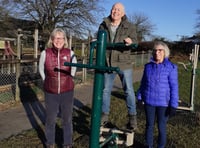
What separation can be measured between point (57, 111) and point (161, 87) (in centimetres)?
133

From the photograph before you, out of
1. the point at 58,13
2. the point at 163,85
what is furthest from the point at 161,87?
the point at 58,13

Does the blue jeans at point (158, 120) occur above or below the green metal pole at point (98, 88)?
below

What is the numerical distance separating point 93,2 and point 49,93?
76.6 feet

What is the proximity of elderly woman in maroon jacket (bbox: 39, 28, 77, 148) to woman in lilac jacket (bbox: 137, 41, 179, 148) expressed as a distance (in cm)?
98

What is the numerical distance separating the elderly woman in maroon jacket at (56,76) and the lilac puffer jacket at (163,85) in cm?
100

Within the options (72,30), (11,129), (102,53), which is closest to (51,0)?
(72,30)

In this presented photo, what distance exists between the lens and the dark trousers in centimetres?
414

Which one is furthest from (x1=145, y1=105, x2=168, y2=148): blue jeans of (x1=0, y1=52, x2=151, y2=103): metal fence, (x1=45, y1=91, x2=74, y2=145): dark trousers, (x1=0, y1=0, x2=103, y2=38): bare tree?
(x1=0, y1=0, x2=103, y2=38): bare tree

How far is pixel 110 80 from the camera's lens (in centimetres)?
463

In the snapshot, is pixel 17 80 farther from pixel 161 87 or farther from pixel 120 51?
pixel 161 87

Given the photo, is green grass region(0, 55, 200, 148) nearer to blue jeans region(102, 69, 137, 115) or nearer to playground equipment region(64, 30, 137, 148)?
blue jeans region(102, 69, 137, 115)

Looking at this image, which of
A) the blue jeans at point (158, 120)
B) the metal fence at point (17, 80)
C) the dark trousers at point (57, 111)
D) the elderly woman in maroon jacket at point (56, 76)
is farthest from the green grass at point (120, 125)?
the metal fence at point (17, 80)

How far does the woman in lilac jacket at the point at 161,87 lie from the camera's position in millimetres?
4141

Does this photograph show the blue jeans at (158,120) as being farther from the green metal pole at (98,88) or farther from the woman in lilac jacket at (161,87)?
the green metal pole at (98,88)
